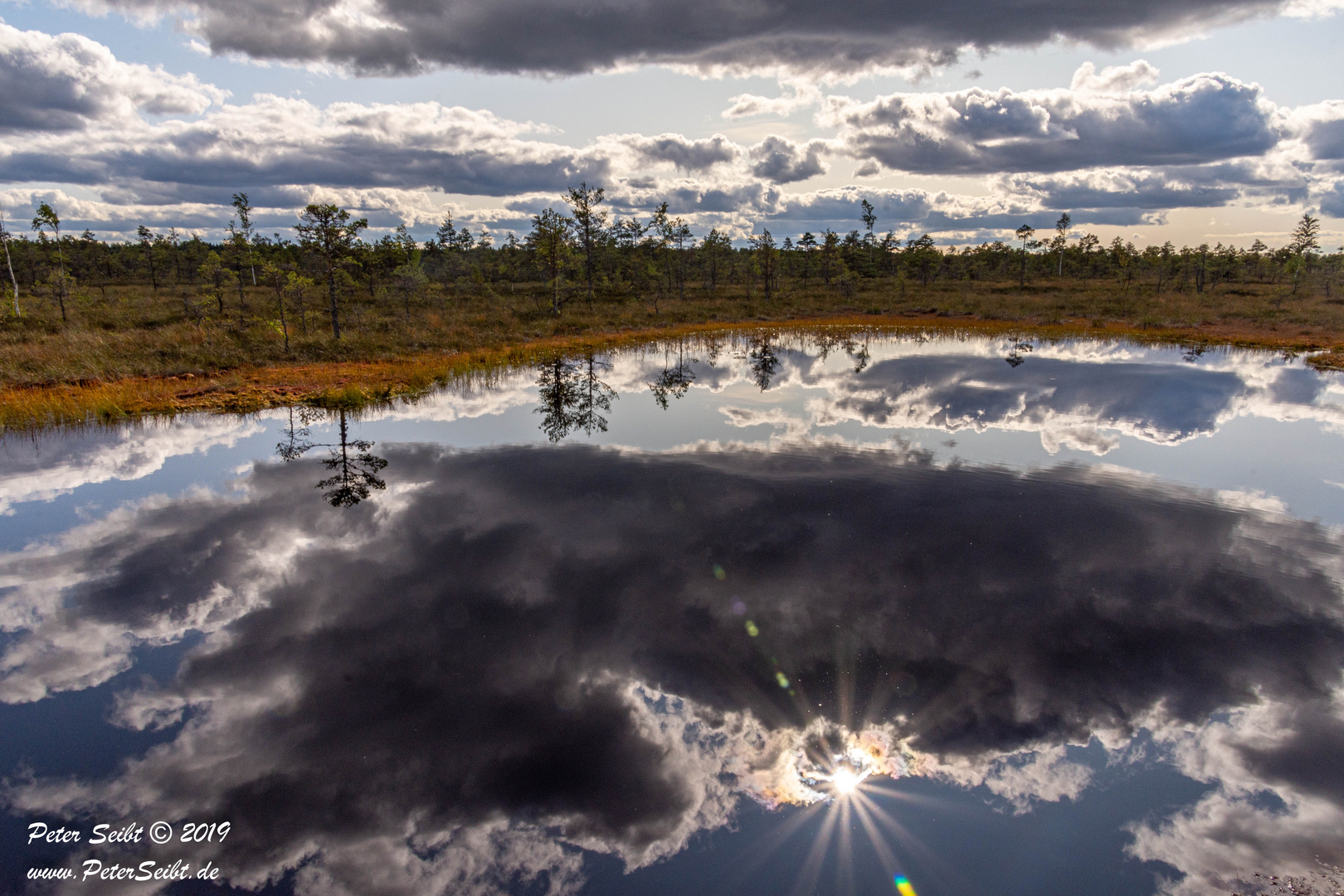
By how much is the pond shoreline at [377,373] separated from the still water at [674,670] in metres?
3.32

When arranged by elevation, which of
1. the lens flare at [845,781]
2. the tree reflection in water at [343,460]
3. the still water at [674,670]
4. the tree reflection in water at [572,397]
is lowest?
the lens flare at [845,781]

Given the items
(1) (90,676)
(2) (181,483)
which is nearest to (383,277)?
(2) (181,483)

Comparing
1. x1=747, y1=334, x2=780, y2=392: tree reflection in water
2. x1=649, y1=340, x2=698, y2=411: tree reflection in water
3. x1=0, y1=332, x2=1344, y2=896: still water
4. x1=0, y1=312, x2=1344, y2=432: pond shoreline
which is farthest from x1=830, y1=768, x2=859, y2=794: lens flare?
x1=0, y1=312, x2=1344, y2=432: pond shoreline

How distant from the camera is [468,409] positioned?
17797 millimetres

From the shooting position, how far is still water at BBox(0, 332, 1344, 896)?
4.38m

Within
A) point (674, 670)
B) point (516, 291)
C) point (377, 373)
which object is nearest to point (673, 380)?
point (377, 373)

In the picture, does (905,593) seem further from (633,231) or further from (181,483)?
(633,231)

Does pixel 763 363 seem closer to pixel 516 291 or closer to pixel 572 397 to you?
pixel 572 397

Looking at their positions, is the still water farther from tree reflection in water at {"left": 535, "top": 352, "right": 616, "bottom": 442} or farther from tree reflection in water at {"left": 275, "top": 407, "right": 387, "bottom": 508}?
tree reflection in water at {"left": 535, "top": 352, "right": 616, "bottom": 442}

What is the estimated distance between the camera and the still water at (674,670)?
14.4 feet

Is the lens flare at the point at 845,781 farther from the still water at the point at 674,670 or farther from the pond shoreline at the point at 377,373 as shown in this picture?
the pond shoreline at the point at 377,373

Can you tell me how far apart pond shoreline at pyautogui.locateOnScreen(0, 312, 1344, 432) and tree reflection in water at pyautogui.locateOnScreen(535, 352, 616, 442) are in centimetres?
276

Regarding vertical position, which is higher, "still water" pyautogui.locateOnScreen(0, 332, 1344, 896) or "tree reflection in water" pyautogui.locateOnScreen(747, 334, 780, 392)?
"tree reflection in water" pyautogui.locateOnScreen(747, 334, 780, 392)

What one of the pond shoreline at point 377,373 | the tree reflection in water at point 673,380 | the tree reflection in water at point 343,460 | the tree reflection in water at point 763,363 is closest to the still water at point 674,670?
the tree reflection in water at point 343,460
